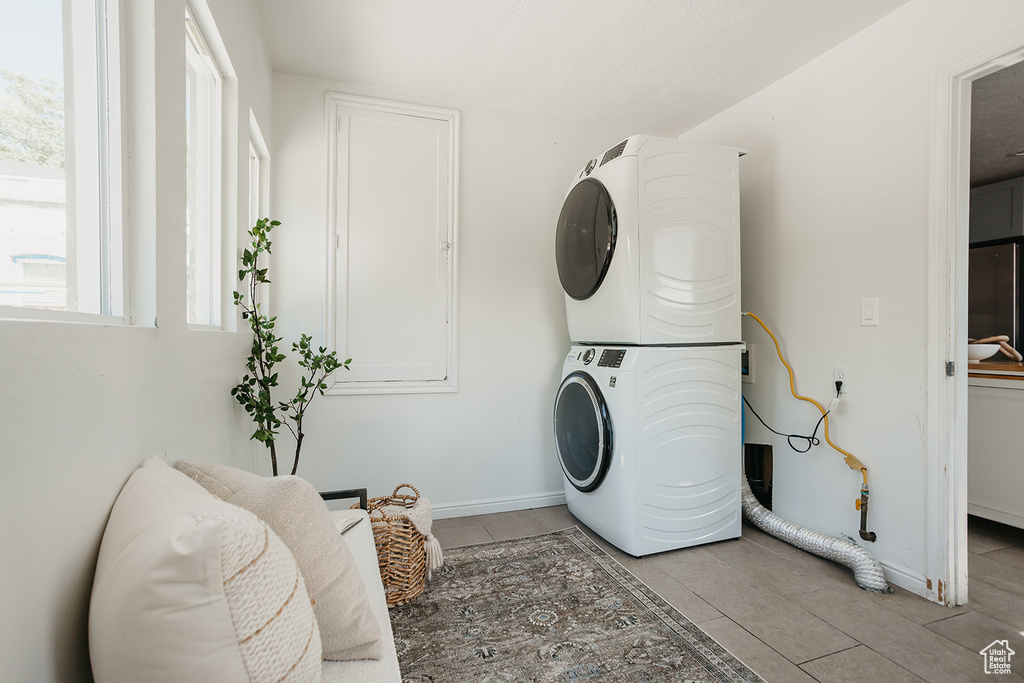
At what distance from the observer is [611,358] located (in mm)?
2469

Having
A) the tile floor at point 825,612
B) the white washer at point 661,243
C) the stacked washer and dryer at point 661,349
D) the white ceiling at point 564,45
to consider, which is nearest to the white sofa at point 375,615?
the tile floor at point 825,612

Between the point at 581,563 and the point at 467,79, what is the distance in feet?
8.35

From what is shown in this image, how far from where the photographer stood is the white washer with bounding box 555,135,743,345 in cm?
238

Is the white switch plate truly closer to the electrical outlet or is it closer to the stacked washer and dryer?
the electrical outlet

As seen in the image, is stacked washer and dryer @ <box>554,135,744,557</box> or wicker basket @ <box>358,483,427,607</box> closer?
wicker basket @ <box>358,483,427,607</box>

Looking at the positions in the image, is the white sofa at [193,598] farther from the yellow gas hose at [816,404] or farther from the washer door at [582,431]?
the yellow gas hose at [816,404]

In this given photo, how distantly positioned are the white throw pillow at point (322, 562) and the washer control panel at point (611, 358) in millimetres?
1691

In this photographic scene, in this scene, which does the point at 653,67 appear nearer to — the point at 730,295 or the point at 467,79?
the point at 467,79

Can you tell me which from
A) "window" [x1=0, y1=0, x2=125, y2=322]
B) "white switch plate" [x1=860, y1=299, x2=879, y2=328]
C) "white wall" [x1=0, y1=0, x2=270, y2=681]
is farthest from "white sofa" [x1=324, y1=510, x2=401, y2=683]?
"white switch plate" [x1=860, y1=299, x2=879, y2=328]

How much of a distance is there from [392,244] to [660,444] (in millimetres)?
1802

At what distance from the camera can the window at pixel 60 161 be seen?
Result: 2.22ft

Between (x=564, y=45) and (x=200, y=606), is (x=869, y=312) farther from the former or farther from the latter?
(x=200, y=606)

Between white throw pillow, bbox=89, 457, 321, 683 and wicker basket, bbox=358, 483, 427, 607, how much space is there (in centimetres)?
127

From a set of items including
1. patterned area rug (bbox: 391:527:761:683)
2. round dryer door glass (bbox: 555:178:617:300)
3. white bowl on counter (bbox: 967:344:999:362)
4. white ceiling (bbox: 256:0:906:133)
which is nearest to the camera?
patterned area rug (bbox: 391:527:761:683)
